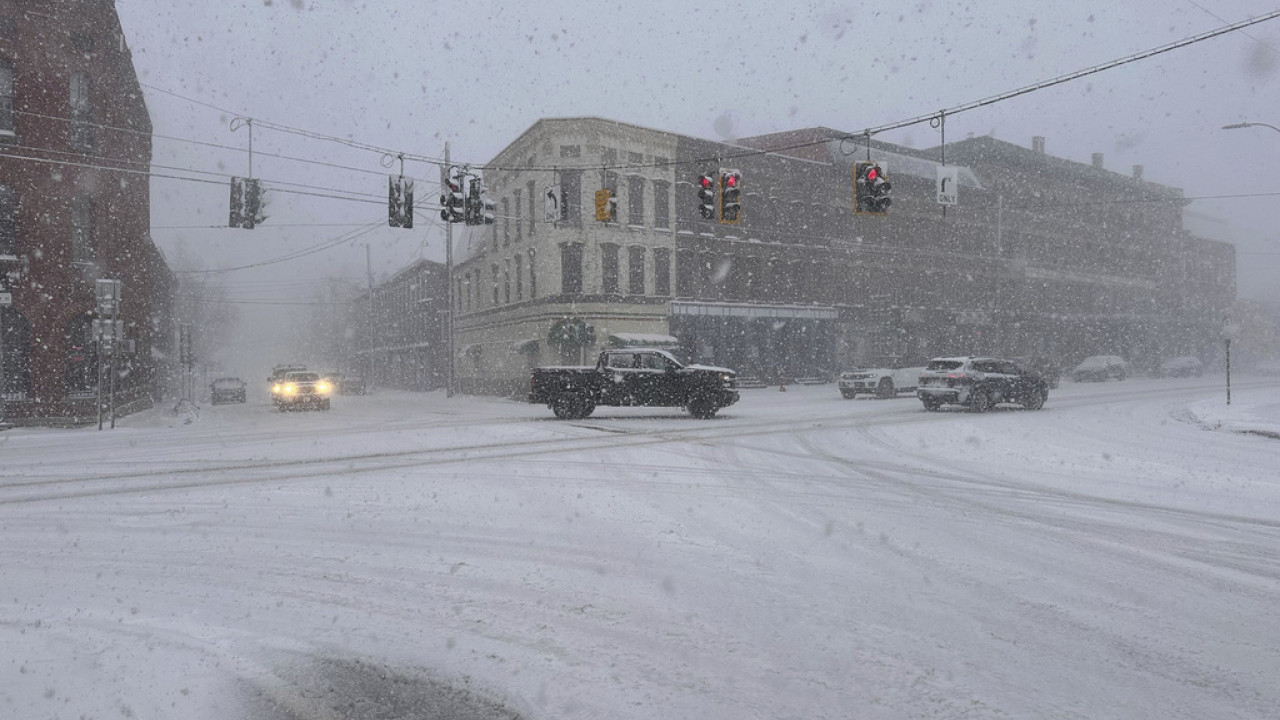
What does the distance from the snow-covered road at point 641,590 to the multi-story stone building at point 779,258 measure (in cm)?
1502

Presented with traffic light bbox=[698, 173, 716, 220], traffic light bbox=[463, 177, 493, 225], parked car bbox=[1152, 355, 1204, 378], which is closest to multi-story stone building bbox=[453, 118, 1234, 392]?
traffic light bbox=[463, 177, 493, 225]

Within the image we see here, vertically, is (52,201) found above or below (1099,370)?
above

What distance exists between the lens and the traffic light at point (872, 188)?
18.4 metres

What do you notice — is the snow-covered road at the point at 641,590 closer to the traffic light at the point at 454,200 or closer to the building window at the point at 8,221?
the traffic light at the point at 454,200

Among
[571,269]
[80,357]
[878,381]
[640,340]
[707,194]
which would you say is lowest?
[878,381]

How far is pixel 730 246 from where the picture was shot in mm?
41281

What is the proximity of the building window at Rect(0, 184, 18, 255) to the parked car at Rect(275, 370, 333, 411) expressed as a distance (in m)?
8.12

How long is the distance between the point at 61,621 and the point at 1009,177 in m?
60.5

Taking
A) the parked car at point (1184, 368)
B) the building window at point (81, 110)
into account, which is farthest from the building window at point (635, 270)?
the parked car at point (1184, 368)

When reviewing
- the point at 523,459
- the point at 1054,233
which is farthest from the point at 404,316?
the point at 523,459

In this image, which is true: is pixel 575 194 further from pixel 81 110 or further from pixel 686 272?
pixel 81 110

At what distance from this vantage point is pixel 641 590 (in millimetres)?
4922

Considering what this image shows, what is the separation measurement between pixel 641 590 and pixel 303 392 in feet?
78.8

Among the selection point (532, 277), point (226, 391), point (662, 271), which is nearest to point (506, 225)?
point (532, 277)
